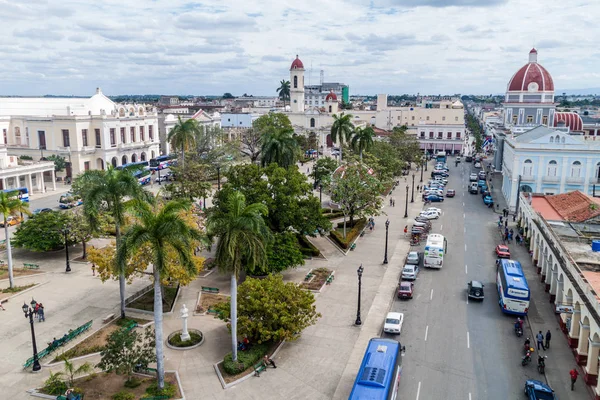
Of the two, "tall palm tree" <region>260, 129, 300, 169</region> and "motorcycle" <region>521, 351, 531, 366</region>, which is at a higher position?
"tall palm tree" <region>260, 129, 300, 169</region>

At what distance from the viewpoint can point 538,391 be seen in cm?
2262

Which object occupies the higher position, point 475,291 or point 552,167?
point 552,167

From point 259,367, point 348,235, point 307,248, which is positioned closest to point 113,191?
point 259,367

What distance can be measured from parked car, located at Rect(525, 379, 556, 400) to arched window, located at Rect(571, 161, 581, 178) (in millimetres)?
44306

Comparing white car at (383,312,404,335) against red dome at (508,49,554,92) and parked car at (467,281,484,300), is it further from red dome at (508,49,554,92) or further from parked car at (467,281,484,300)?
red dome at (508,49,554,92)

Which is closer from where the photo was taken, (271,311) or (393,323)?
(271,311)

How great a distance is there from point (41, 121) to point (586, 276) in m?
81.8

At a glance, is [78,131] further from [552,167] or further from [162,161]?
[552,167]

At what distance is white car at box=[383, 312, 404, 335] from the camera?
29.2m

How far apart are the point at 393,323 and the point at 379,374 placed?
855 cm

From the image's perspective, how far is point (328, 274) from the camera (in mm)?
39031

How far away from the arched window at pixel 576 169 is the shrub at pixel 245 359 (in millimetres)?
49335

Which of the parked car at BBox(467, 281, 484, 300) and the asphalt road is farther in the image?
the parked car at BBox(467, 281, 484, 300)

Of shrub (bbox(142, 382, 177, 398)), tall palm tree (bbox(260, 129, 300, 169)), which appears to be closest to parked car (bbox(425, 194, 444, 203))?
tall palm tree (bbox(260, 129, 300, 169))
